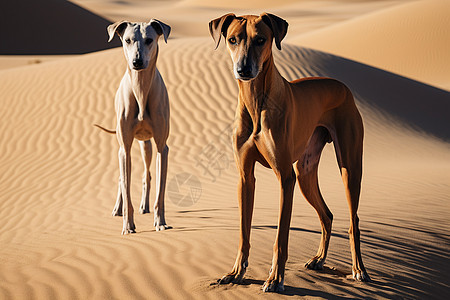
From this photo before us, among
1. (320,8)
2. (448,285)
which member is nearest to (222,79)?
(448,285)

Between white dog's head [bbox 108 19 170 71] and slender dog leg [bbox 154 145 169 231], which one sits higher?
white dog's head [bbox 108 19 170 71]

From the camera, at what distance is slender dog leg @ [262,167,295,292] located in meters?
3.90

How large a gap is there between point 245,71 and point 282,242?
1279mm

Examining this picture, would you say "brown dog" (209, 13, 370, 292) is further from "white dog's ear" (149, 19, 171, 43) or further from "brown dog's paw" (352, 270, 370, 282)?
"white dog's ear" (149, 19, 171, 43)

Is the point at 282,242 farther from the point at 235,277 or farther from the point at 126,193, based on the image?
the point at 126,193

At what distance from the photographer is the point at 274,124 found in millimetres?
3898

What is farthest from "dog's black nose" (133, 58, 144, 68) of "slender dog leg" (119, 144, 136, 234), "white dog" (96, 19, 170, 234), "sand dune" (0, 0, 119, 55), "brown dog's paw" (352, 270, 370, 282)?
"sand dune" (0, 0, 119, 55)

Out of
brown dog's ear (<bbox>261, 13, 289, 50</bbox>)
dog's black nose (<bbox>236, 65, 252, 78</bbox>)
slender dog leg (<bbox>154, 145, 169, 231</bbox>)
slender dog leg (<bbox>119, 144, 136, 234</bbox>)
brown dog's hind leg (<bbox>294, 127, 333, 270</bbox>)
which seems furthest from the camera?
slender dog leg (<bbox>154, 145, 169, 231</bbox>)

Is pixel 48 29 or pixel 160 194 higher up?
pixel 48 29

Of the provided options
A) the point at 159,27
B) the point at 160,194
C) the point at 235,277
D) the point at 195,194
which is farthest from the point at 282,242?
the point at 195,194

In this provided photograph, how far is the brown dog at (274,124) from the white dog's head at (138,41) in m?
2.00

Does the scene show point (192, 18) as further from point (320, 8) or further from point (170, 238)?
point (170, 238)

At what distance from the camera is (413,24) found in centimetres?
3628

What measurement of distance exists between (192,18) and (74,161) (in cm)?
5636
